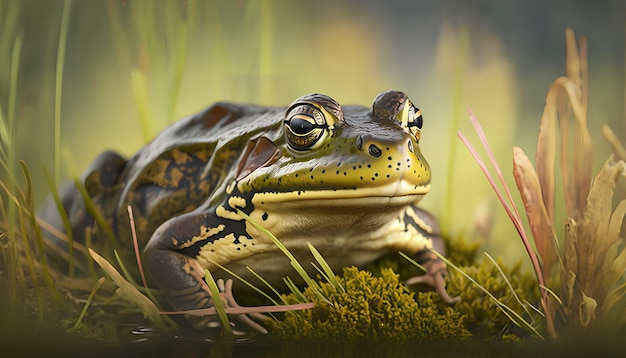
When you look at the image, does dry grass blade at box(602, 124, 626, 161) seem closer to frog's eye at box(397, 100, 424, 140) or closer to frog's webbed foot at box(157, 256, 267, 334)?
frog's eye at box(397, 100, 424, 140)

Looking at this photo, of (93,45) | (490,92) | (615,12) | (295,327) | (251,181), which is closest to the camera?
(295,327)

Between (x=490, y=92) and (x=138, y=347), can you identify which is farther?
(x=490, y=92)

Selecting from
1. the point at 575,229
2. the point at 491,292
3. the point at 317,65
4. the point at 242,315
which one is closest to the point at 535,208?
the point at 575,229

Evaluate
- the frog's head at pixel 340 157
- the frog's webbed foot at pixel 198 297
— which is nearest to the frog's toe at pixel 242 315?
the frog's webbed foot at pixel 198 297

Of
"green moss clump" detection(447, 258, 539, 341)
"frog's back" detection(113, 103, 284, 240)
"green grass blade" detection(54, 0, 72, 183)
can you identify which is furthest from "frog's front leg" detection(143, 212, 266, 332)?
"green moss clump" detection(447, 258, 539, 341)

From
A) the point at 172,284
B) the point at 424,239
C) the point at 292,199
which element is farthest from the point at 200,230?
the point at 424,239

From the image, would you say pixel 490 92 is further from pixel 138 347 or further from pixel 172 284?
pixel 138 347

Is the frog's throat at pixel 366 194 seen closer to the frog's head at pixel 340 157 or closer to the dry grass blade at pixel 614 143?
the frog's head at pixel 340 157
